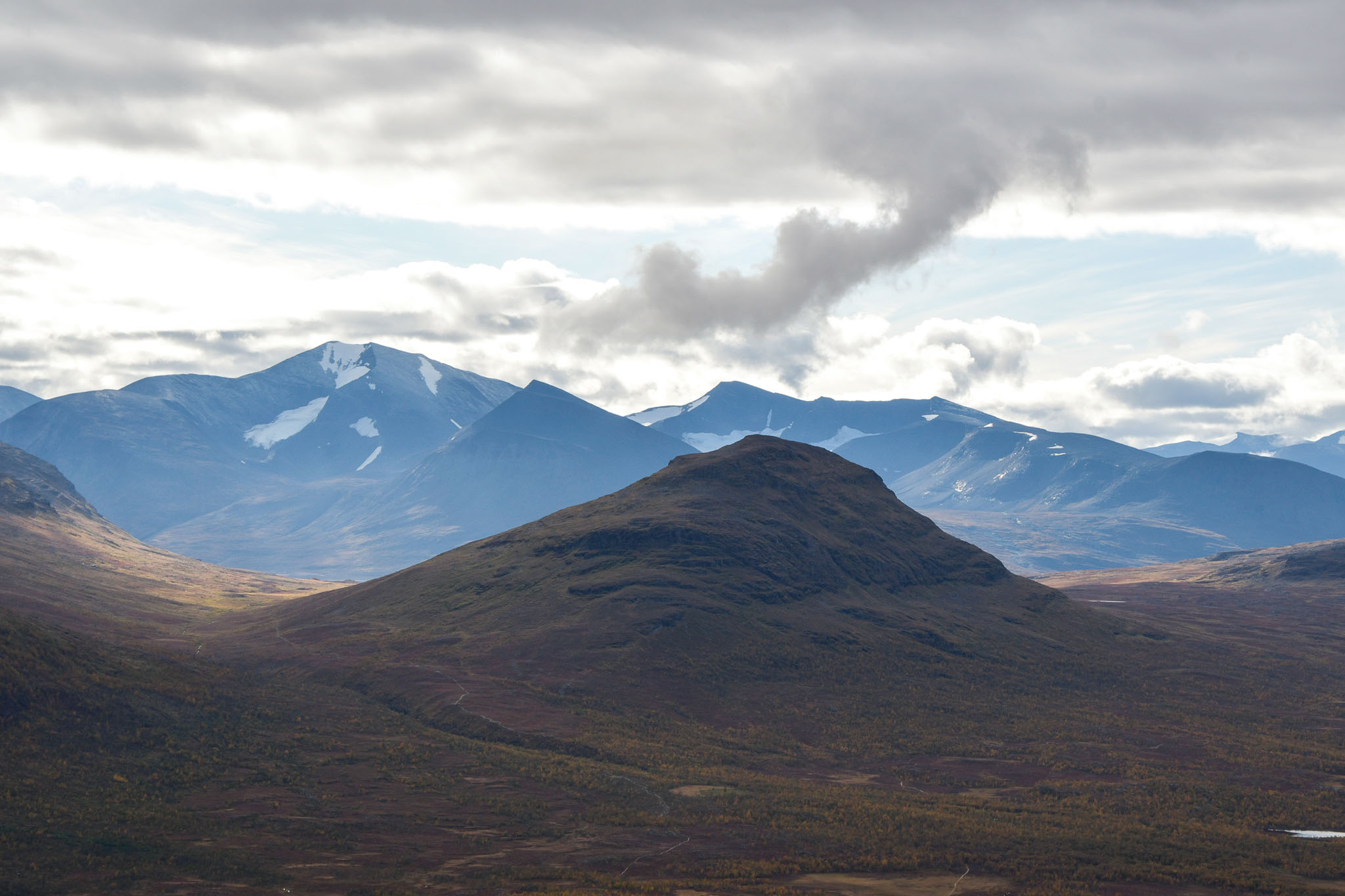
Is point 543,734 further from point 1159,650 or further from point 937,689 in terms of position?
point 1159,650

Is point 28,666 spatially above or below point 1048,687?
above

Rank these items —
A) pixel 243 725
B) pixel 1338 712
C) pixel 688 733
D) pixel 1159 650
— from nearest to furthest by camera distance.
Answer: pixel 243 725 → pixel 688 733 → pixel 1338 712 → pixel 1159 650

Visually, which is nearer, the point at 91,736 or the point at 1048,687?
the point at 91,736

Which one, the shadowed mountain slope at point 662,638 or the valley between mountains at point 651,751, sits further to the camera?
the shadowed mountain slope at point 662,638

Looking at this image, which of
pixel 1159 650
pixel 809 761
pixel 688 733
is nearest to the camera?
pixel 809 761

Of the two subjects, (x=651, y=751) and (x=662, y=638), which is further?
(x=662, y=638)

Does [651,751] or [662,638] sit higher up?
[662,638]

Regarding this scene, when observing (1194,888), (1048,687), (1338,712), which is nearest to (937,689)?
(1048,687)
